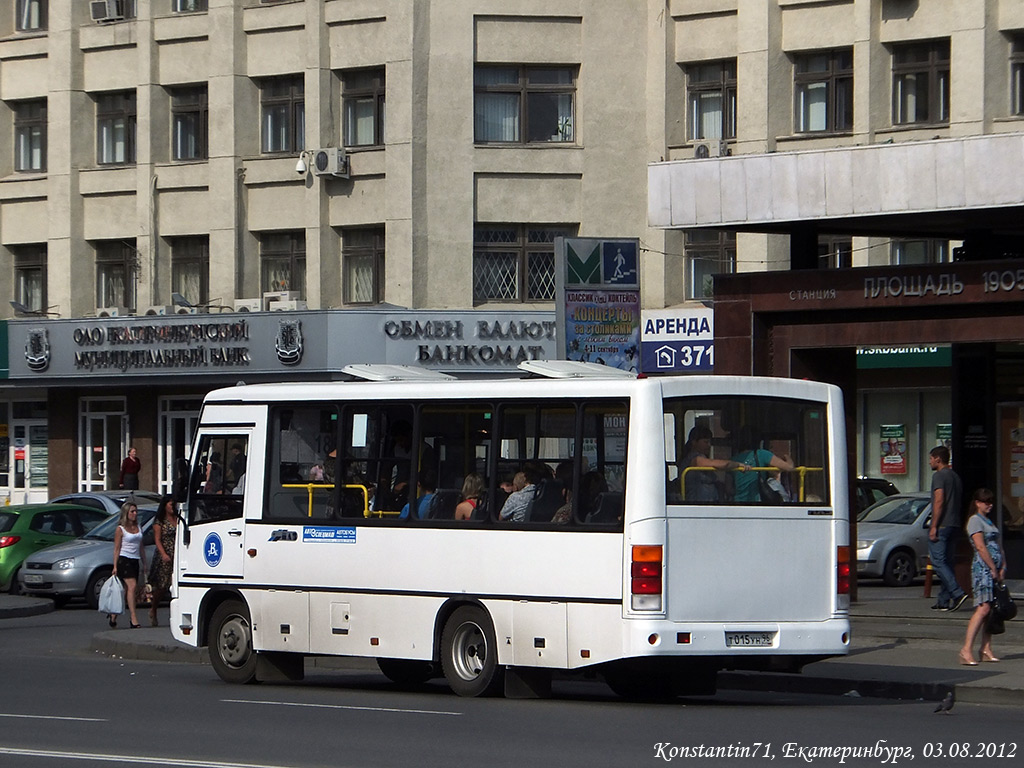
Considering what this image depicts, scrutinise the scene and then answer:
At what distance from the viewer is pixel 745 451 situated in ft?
45.2

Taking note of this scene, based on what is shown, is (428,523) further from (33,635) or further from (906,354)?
(906,354)

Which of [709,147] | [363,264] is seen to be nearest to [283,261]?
[363,264]

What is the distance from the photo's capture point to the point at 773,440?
1404 cm

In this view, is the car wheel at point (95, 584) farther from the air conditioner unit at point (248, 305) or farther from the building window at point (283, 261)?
the building window at point (283, 261)

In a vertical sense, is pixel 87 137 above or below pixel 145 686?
above

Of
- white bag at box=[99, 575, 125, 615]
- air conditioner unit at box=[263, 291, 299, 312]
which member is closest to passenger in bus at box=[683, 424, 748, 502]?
white bag at box=[99, 575, 125, 615]

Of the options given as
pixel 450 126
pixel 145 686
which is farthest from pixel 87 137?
pixel 145 686

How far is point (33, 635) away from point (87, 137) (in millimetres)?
21842

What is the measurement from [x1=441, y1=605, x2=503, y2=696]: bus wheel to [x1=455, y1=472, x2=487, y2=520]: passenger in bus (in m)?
0.74

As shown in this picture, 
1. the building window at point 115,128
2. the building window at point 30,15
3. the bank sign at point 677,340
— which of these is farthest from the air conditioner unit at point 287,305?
the building window at point 30,15

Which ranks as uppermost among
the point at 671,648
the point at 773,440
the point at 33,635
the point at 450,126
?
the point at 450,126

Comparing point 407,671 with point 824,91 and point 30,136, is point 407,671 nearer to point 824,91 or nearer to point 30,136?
point 824,91

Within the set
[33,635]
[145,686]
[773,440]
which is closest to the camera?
[773,440]

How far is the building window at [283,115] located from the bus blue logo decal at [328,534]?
2525cm
